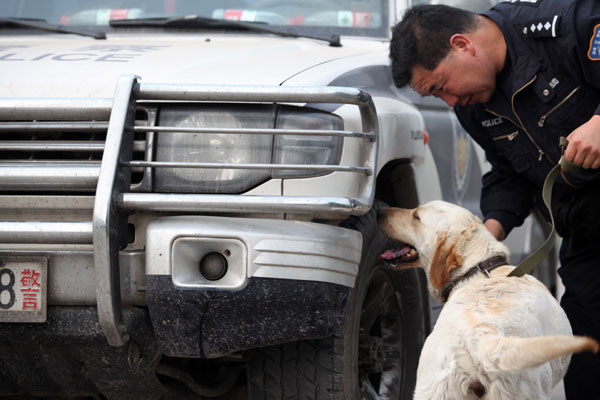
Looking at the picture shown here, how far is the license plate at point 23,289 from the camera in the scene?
2588mm

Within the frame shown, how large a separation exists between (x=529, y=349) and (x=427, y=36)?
4.63 ft

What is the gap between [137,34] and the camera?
3.90 metres

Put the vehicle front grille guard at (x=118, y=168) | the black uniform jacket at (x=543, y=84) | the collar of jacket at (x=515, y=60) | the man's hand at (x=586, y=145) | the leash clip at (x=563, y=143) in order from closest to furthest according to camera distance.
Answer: the vehicle front grille guard at (x=118, y=168)
the man's hand at (x=586, y=145)
the leash clip at (x=563, y=143)
the black uniform jacket at (x=543, y=84)
the collar of jacket at (x=515, y=60)

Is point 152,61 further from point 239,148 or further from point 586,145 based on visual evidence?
point 586,145

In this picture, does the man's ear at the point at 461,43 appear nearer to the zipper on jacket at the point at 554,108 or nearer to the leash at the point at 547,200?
the zipper on jacket at the point at 554,108

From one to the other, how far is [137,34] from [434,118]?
1427 mm

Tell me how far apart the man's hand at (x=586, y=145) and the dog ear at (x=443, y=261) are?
0.53 m

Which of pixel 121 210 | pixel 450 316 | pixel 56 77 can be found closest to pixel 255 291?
pixel 121 210

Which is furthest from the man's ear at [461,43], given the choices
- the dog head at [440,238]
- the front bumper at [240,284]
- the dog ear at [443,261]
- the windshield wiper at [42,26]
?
the windshield wiper at [42,26]

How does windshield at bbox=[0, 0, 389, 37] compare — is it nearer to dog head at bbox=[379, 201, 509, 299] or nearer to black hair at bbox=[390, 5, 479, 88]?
black hair at bbox=[390, 5, 479, 88]

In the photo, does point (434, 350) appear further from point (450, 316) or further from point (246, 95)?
point (246, 95)

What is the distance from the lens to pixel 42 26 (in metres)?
3.93

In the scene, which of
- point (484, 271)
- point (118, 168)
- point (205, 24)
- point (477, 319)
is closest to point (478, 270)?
point (484, 271)

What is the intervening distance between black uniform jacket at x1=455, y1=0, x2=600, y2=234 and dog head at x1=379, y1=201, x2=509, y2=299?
362 millimetres
